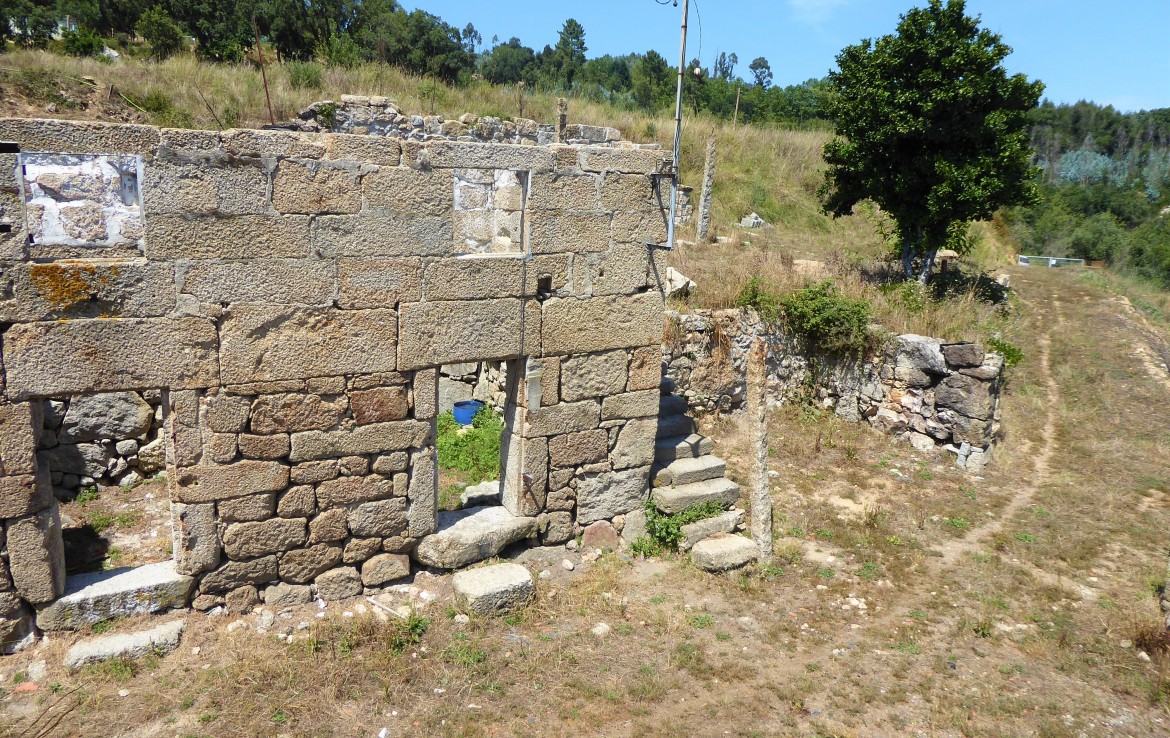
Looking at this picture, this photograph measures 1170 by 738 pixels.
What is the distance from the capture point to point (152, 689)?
14.8 feet

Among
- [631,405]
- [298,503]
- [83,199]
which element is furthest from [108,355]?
[631,405]

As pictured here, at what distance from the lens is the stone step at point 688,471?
7.05 m

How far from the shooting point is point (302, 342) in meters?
5.03

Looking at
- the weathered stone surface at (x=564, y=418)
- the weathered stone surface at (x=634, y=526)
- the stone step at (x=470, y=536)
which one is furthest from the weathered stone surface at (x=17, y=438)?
the weathered stone surface at (x=634, y=526)

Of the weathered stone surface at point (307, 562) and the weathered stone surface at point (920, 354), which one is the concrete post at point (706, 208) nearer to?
the weathered stone surface at point (920, 354)

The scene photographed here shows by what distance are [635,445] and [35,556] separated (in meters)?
4.46

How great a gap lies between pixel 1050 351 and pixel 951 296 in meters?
3.61

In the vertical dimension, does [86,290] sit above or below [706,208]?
below

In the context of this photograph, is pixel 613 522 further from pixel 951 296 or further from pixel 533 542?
pixel 951 296

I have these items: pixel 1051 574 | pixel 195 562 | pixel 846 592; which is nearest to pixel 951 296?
pixel 1051 574

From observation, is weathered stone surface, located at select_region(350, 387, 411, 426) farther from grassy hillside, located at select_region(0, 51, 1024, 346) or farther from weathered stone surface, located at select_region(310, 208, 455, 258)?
grassy hillside, located at select_region(0, 51, 1024, 346)

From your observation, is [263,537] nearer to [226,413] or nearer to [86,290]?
[226,413]

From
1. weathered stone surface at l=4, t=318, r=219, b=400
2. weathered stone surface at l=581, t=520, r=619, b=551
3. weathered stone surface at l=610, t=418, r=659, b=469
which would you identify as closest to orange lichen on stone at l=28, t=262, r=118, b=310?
weathered stone surface at l=4, t=318, r=219, b=400

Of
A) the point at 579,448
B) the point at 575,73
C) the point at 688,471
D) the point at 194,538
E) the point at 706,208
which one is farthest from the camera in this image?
the point at 575,73
